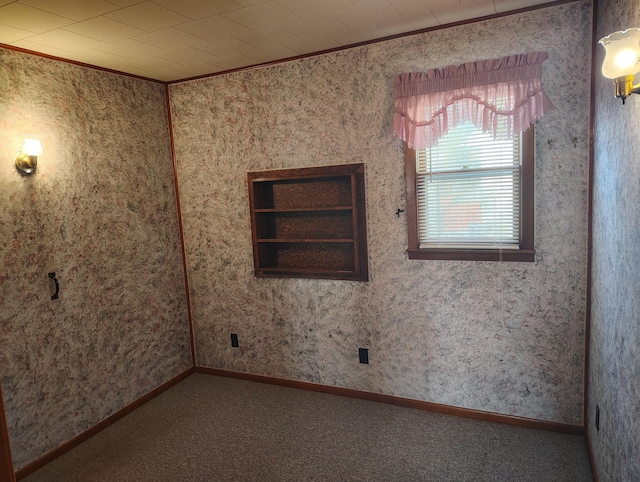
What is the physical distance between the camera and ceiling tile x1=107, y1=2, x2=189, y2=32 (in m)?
2.19

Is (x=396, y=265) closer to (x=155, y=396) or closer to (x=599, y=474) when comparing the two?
(x=599, y=474)

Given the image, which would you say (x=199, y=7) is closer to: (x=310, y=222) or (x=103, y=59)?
(x=103, y=59)

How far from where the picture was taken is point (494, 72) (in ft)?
8.52

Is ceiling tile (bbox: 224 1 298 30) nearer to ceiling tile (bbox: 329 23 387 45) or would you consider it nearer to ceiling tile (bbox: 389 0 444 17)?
ceiling tile (bbox: 329 23 387 45)

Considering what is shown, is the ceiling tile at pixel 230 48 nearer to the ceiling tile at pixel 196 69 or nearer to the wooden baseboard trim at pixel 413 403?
the ceiling tile at pixel 196 69

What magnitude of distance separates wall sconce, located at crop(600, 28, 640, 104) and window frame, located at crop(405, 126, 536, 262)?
1194 mm

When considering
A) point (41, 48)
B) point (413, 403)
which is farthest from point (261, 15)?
point (413, 403)

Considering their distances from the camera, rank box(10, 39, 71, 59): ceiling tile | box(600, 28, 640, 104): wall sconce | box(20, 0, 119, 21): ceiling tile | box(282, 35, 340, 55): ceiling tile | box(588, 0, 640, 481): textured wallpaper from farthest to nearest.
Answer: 1. box(282, 35, 340, 55): ceiling tile
2. box(10, 39, 71, 59): ceiling tile
3. box(20, 0, 119, 21): ceiling tile
4. box(588, 0, 640, 481): textured wallpaper
5. box(600, 28, 640, 104): wall sconce

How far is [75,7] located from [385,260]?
93.2 inches

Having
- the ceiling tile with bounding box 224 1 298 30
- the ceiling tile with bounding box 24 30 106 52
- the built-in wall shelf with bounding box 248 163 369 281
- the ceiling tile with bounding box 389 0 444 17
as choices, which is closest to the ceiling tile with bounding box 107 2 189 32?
the ceiling tile with bounding box 224 1 298 30

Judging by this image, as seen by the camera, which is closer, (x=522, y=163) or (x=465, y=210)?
(x=522, y=163)

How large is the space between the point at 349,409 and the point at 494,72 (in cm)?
253

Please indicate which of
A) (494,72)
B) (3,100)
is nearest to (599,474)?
(494,72)

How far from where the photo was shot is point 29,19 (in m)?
2.23
